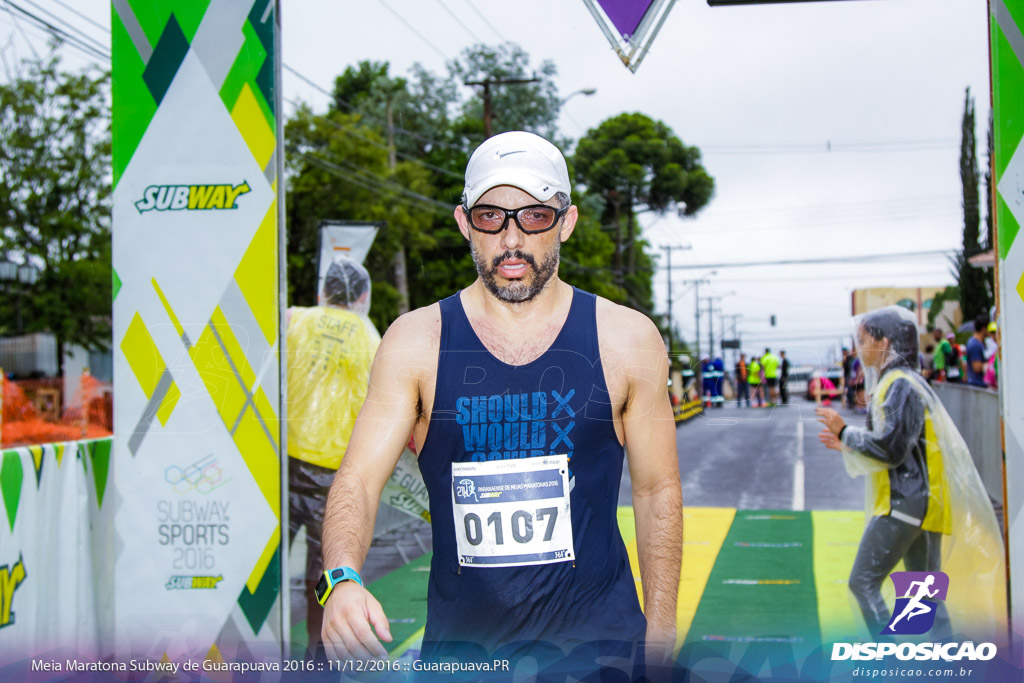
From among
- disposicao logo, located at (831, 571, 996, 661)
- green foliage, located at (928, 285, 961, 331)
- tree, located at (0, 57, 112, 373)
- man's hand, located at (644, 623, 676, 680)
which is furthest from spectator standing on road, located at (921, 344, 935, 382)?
tree, located at (0, 57, 112, 373)

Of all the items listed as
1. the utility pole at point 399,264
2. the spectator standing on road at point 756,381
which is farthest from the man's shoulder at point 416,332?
the spectator standing on road at point 756,381

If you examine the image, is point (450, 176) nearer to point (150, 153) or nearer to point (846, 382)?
point (150, 153)

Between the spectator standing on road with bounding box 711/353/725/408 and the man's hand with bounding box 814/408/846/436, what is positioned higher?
the spectator standing on road with bounding box 711/353/725/408

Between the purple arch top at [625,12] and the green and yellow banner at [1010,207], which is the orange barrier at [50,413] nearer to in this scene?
the purple arch top at [625,12]

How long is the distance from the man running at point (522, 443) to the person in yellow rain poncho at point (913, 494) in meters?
1.00

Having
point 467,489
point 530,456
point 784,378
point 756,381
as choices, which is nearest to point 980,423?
point 784,378

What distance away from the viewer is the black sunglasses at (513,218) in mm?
2355

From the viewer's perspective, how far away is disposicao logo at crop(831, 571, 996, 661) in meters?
2.67

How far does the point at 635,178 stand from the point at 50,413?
1413 cm

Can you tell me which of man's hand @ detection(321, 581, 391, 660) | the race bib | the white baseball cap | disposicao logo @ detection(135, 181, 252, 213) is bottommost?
man's hand @ detection(321, 581, 391, 660)

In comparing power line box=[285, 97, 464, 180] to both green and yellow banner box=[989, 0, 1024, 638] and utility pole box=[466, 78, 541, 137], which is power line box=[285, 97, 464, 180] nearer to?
utility pole box=[466, 78, 541, 137]

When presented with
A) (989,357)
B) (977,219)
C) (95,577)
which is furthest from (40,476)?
(989,357)

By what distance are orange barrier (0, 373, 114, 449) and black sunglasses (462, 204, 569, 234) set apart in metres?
10.4

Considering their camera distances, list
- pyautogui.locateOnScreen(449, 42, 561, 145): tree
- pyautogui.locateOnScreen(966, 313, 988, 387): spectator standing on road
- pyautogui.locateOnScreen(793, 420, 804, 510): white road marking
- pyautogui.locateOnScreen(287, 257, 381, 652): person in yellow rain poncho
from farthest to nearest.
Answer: pyautogui.locateOnScreen(793, 420, 804, 510): white road marking → pyautogui.locateOnScreen(287, 257, 381, 652): person in yellow rain poncho → pyautogui.locateOnScreen(966, 313, 988, 387): spectator standing on road → pyautogui.locateOnScreen(449, 42, 561, 145): tree
